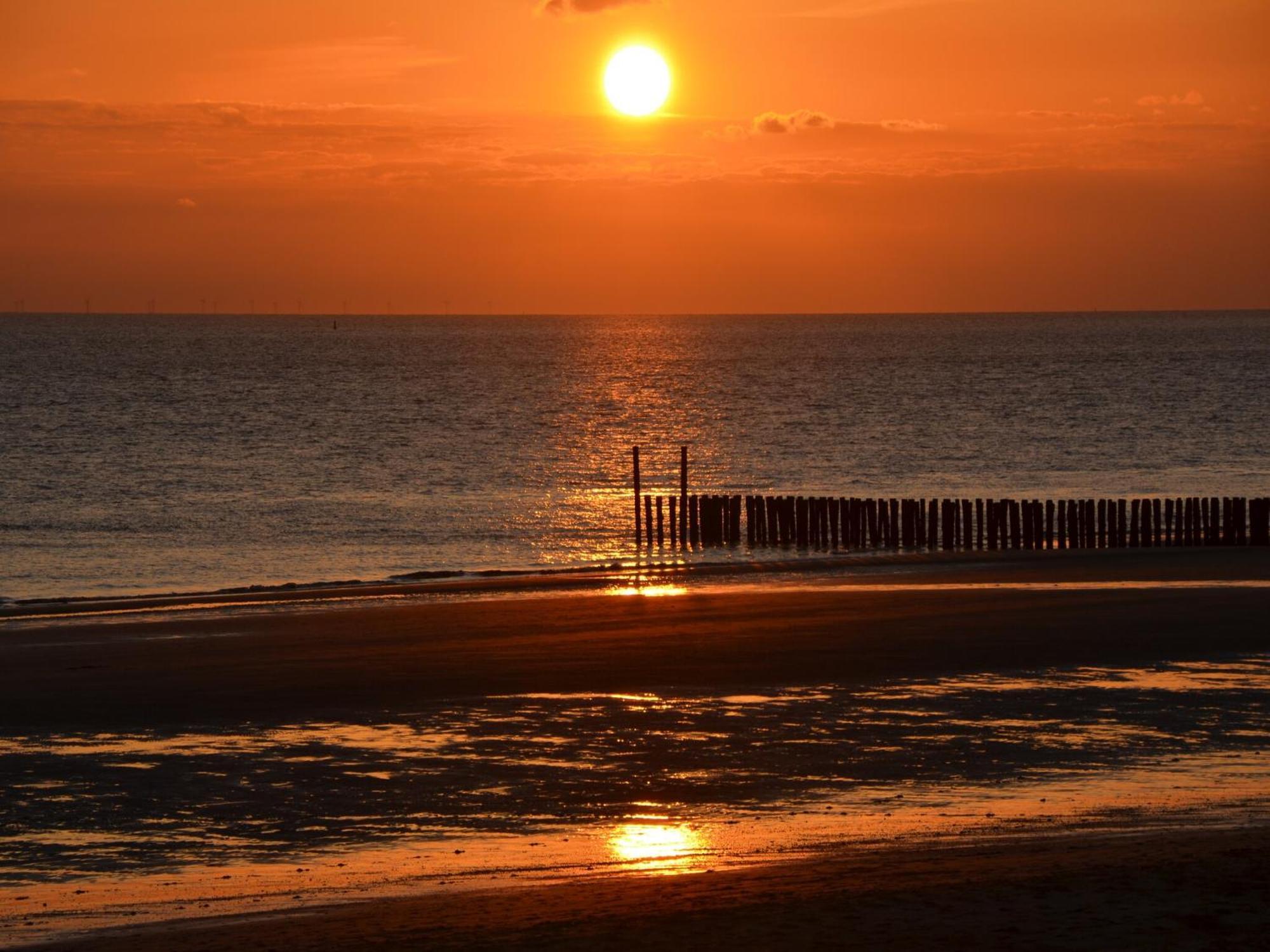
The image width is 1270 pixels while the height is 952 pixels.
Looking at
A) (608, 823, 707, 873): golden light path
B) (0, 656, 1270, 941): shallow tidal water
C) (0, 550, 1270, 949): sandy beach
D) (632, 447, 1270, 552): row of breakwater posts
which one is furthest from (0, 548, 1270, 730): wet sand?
(632, 447, 1270, 552): row of breakwater posts

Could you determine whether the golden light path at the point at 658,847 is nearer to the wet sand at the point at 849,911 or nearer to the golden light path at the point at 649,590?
the wet sand at the point at 849,911

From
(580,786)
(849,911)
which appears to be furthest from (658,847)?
(849,911)

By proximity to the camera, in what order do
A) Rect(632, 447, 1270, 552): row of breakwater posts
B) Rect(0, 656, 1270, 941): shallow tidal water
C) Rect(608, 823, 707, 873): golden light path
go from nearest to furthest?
1. Rect(608, 823, 707, 873): golden light path
2. Rect(0, 656, 1270, 941): shallow tidal water
3. Rect(632, 447, 1270, 552): row of breakwater posts

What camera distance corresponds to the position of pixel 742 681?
55.1 feet

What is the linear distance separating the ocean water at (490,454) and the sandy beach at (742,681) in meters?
10.5

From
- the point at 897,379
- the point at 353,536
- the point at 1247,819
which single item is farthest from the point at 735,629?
the point at 897,379

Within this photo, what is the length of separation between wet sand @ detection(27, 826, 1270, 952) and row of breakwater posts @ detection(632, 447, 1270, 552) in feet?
82.0

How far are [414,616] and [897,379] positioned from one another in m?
116

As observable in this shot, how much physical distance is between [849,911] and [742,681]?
859 cm

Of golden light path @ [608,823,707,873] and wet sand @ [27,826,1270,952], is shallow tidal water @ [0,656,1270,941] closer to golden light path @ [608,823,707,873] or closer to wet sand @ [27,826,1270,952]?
golden light path @ [608,823,707,873]

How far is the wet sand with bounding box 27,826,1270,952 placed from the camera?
25.5ft

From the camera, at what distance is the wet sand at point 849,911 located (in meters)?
7.76

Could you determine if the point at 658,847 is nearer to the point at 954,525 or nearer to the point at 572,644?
the point at 572,644

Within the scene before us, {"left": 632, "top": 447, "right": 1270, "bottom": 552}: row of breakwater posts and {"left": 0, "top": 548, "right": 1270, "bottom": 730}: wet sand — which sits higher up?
{"left": 632, "top": 447, "right": 1270, "bottom": 552}: row of breakwater posts
